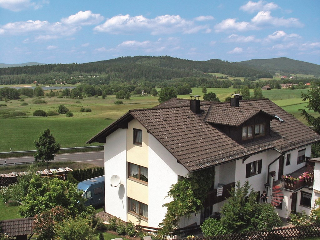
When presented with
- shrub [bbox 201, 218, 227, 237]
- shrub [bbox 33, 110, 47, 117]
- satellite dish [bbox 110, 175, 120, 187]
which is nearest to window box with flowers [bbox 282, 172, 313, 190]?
shrub [bbox 201, 218, 227, 237]

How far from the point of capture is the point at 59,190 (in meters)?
16.8

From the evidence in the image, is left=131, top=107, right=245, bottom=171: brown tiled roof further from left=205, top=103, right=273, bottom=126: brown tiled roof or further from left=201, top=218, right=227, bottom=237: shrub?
left=201, top=218, right=227, bottom=237: shrub

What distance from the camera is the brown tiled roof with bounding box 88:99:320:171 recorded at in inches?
742

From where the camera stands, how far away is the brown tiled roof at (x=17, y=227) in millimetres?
13977

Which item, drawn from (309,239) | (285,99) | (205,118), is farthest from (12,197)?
(285,99)

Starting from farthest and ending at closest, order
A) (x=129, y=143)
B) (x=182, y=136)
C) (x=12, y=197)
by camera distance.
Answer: (x=12, y=197) → (x=129, y=143) → (x=182, y=136)

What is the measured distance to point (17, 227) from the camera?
1431 cm

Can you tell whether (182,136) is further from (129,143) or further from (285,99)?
(285,99)

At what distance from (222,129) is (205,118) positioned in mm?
1439

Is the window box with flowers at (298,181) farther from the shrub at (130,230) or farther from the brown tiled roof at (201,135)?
the shrub at (130,230)

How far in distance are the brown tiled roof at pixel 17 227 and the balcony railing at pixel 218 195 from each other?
9.83 meters

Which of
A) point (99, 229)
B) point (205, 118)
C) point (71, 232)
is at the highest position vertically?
point (205, 118)

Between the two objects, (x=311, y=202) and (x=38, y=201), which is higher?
(x=38, y=201)

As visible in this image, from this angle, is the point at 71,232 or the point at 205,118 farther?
the point at 205,118
